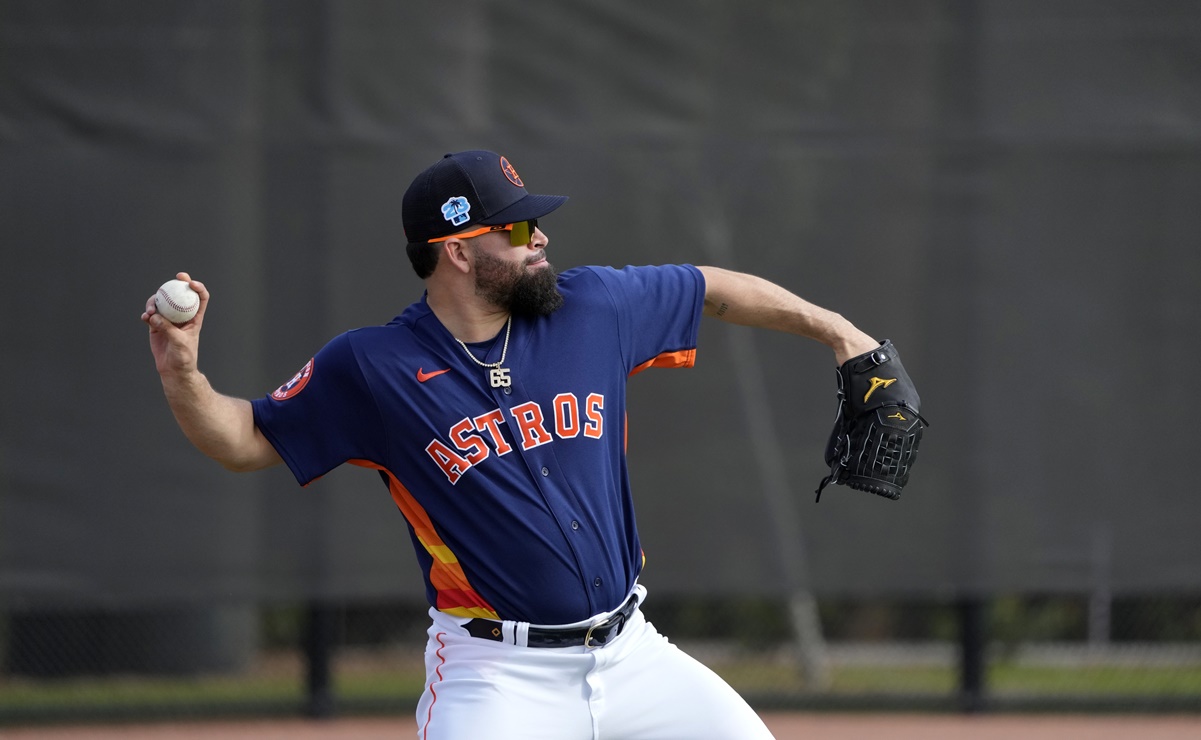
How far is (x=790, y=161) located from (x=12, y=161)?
3.32 meters

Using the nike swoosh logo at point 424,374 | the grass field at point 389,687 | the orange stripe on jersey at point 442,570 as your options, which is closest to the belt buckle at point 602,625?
the orange stripe on jersey at point 442,570

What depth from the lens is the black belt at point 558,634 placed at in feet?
10.1

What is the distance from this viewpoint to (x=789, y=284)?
227 inches

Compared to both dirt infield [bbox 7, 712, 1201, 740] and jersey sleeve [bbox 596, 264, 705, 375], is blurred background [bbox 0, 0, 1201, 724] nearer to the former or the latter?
dirt infield [bbox 7, 712, 1201, 740]

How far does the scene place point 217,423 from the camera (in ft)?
10.2

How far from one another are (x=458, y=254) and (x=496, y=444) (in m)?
0.49

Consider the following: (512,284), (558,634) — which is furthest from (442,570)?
(512,284)

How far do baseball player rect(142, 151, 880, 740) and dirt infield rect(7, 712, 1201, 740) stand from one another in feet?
9.13

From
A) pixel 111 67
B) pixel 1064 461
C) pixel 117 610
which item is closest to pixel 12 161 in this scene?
pixel 111 67

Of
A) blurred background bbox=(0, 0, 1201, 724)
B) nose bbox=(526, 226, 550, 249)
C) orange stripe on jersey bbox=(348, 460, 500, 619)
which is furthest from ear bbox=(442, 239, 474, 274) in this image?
blurred background bbox=(0, 0, 1201, 724)

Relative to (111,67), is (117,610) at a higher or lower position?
lower

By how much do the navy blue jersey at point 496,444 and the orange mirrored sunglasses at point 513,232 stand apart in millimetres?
194

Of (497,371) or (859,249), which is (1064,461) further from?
(497,371)

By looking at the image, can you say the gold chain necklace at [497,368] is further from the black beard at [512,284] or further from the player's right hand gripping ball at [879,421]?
the player's right hand gripping ball at [879,421]
